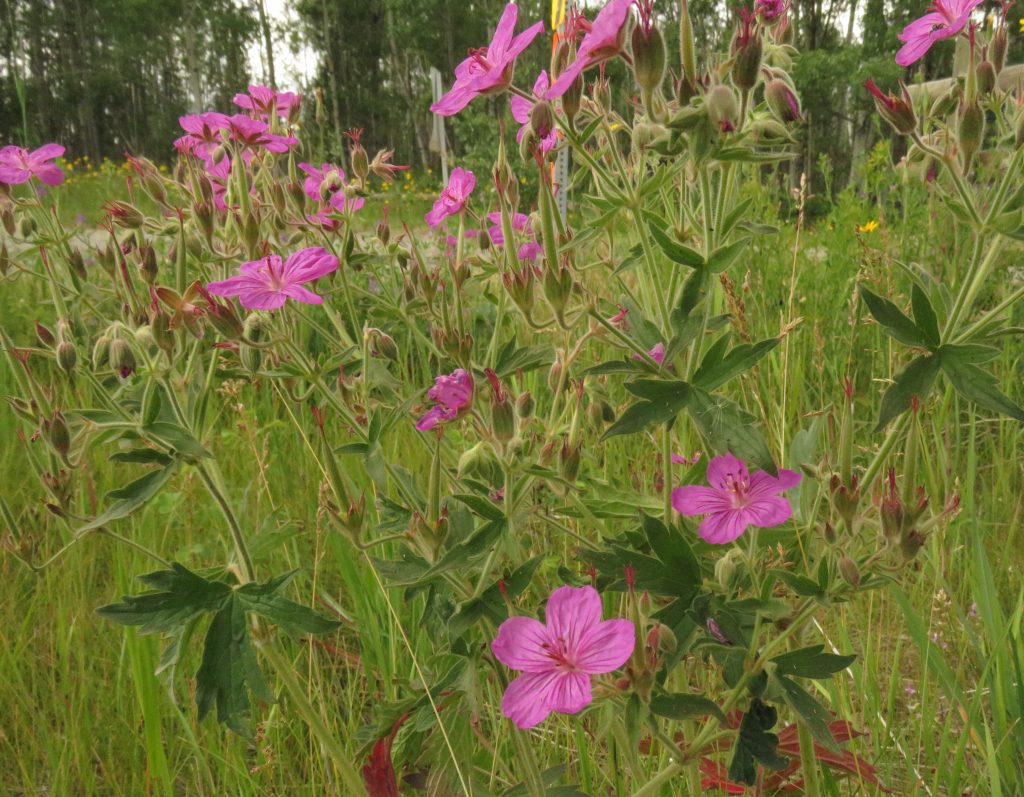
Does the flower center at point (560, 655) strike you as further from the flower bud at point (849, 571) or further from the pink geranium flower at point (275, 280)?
the pink geranium flower at point (275, 280)

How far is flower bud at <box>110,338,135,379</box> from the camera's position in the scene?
1068 millimetres

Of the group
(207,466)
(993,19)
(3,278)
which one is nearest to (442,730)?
(207,466)

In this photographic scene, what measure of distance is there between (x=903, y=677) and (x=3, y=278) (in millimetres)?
1692

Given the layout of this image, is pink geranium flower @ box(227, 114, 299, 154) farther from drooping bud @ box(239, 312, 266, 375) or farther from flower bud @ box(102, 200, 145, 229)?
drooping bud @ box(239, 312, 266, 375)

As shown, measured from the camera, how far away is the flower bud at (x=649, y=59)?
87cm

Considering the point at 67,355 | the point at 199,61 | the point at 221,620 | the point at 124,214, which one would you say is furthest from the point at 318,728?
the point at 199,61

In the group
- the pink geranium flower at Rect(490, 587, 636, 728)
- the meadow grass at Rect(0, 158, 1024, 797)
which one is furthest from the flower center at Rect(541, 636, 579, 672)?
the meadow grass at Rect(0, 158, 1024, 797)

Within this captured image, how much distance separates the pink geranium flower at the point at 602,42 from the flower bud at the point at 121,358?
0.61 metres

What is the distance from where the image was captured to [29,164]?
150cm

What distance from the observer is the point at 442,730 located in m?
1.04

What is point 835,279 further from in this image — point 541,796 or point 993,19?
point 541,796

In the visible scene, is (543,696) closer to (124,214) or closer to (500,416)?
(500,416)

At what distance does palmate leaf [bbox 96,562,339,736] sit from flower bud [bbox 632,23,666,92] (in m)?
0.66

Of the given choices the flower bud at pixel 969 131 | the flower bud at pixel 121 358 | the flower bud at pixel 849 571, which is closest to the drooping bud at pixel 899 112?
the flower bud at pixel 969 131
